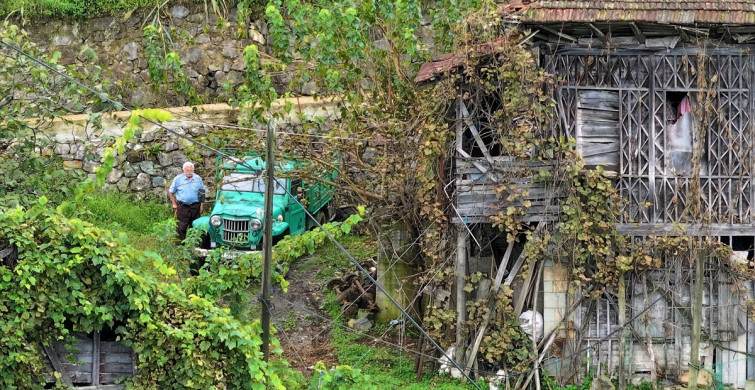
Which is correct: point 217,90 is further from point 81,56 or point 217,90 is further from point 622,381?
point 622,381

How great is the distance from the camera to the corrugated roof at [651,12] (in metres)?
14.9

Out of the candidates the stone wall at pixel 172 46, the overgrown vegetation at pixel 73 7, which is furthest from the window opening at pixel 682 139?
the overgrown vegetation at pixel 73 7

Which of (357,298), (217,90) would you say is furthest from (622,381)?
(217,90)

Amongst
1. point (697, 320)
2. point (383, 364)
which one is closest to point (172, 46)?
point (383, 364)

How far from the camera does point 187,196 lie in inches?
745

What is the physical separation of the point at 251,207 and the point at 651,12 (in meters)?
7.05

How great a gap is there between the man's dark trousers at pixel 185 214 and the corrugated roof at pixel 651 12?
6.84 meters

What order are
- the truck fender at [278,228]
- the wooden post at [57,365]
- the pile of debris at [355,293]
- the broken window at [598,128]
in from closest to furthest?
the wooden post at [57,365] < the broken window at [598,128] < the pile of debris at [355,293] < the truck fender at [278,228]

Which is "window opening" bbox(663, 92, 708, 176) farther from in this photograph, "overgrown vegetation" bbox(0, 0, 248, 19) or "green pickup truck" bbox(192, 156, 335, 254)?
"overgrown vegetation" bbox(0, 0, 248, 19)

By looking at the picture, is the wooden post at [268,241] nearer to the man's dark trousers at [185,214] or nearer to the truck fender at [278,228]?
the truck fender at [278,228]

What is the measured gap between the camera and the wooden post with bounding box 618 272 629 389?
51.8 feet

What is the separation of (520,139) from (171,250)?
15.7 ft

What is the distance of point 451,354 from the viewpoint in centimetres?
1596

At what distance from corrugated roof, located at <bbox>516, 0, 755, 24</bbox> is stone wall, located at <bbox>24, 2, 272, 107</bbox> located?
366 inches
